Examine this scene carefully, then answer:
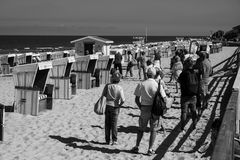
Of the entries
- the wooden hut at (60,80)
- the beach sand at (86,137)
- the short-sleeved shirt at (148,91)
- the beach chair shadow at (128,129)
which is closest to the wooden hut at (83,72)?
the wooden hut at (60,80)

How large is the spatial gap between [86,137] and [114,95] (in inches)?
60.9

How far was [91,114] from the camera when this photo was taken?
32.9ft

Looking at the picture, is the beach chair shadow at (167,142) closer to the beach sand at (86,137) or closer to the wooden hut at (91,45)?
the beach sand at (86,137)

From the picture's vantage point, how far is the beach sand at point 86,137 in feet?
21.8

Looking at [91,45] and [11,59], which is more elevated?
[91,45]

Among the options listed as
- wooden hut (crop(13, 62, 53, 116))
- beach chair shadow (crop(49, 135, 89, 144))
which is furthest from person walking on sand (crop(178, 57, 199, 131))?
wooden hut (crop(13, 62, 53, 116))

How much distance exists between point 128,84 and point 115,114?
909 centimetres

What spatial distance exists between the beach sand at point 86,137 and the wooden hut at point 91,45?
1189 cm

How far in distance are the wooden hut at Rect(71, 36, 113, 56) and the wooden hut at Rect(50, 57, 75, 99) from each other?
10308 mm

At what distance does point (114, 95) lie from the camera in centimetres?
682

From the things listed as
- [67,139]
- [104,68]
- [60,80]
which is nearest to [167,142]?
A: [67,139]

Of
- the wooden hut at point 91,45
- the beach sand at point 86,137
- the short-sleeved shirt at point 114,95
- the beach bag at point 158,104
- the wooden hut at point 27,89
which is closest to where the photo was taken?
the beach bag at point 158,104

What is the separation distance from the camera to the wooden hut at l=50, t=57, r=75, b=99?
468 inches

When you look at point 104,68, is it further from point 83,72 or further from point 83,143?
point 83,143
